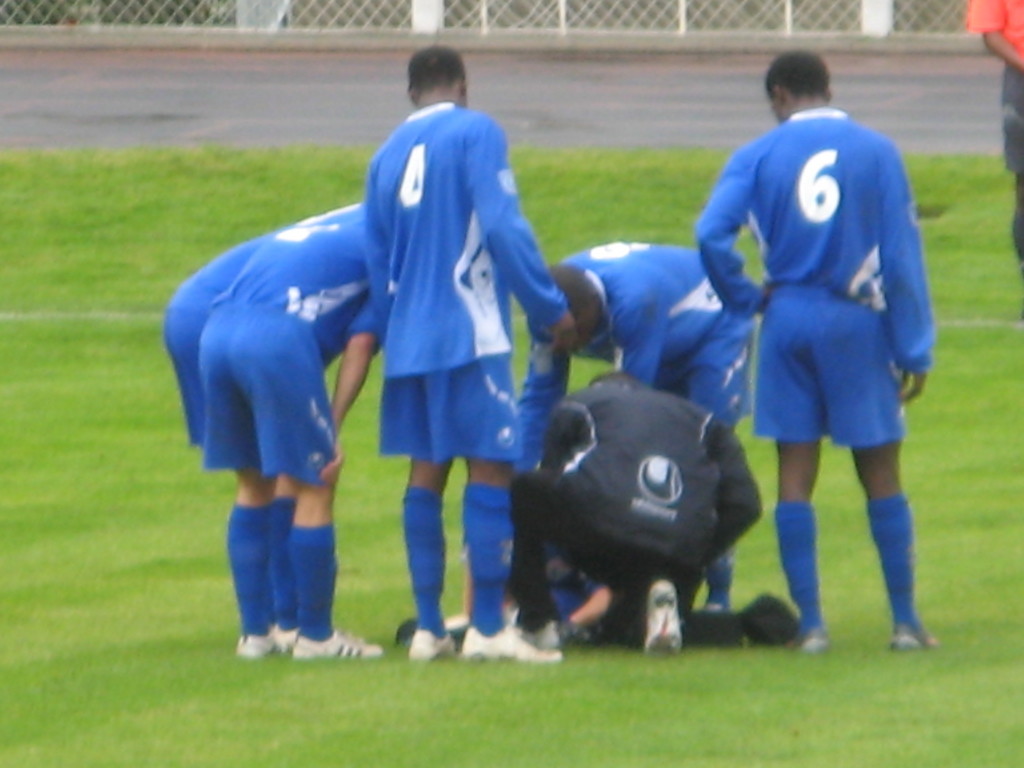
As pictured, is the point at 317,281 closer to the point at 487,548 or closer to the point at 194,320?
the point at 194,320

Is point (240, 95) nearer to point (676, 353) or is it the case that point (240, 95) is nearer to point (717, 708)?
point (676, 353)

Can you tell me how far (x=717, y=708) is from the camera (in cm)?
602

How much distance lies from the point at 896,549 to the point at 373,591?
192 centimetres

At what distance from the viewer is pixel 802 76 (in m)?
6.95

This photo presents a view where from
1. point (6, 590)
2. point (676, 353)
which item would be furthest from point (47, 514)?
point (676, 353)

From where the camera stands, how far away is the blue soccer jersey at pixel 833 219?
22.3ft

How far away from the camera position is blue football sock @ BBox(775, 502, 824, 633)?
6984 millimetres

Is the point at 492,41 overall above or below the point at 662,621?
below

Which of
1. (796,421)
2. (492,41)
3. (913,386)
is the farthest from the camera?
(492,41)

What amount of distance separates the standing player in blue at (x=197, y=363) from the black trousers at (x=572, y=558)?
67 cm

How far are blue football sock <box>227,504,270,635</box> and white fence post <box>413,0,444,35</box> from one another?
19.9 m

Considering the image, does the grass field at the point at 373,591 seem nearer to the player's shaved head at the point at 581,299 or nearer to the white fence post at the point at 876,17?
the player's shaved head at the point at 581,299

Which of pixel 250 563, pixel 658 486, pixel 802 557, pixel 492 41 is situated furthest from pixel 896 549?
pixel 492 41

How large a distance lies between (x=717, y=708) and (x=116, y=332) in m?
7.70
